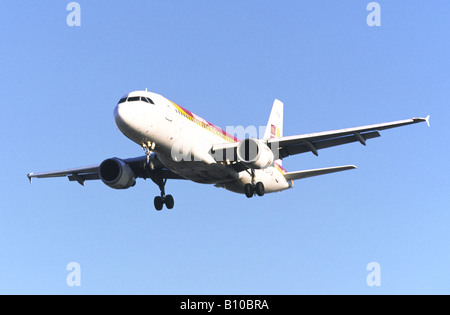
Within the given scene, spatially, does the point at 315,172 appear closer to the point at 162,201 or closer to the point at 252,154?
the point at 252,154

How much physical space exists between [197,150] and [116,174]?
6.53 m

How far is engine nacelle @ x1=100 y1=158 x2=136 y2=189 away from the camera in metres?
45.4

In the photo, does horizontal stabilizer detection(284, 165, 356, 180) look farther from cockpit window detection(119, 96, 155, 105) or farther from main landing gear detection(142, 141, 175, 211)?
cockpit window detection(119, 96, 155, 105)

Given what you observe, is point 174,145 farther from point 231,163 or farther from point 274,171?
point 274,171

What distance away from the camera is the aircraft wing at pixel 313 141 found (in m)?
41.3

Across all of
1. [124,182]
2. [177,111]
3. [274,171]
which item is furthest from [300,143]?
[124,182]

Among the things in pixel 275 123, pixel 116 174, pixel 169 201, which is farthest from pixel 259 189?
pixel 275 123

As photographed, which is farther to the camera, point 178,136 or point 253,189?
point 253,189

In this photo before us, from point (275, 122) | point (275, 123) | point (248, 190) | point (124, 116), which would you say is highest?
point (275, 122)

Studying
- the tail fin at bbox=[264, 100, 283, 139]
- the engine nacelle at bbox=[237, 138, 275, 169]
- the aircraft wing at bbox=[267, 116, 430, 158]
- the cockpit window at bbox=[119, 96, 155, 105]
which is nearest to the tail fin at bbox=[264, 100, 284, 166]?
the tail fin at bbox=[264, 100, 283, 139]

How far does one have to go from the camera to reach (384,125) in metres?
40.4

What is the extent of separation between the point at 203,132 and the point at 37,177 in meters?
13.7

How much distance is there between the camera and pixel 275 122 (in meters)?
57.0

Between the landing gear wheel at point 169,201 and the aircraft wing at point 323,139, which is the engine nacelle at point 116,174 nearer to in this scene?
the landing gear wheel at point 169,201
